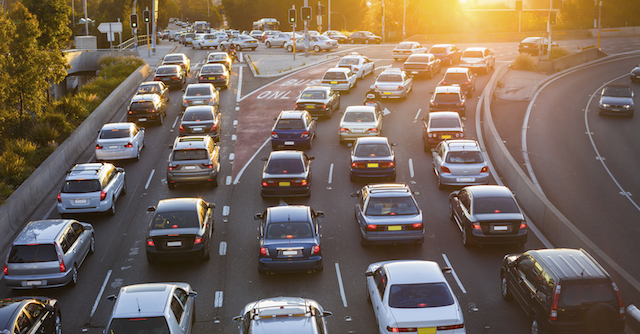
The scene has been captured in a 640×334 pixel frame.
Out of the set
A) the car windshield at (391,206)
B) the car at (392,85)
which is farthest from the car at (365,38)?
the car windshield at (391,206)

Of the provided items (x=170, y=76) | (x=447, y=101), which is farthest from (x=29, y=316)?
(x=170, y=76)

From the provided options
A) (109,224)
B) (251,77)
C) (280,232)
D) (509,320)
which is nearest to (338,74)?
(251,77)

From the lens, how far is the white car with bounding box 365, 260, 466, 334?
10266 mm

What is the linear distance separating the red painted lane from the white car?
12371 mm

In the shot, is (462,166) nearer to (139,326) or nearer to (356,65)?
(139,326)

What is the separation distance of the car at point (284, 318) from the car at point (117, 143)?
15.3 metres

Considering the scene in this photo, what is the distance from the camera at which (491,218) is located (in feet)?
50.2

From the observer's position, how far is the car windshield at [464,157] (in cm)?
2005

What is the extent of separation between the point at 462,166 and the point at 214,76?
2160 cm

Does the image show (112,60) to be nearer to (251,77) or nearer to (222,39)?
(251,77)

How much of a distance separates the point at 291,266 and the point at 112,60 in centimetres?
3759

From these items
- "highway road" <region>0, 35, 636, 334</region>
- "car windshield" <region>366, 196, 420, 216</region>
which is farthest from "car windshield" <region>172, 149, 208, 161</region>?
"car windshield" <region>366, 196, 420, 216</region>

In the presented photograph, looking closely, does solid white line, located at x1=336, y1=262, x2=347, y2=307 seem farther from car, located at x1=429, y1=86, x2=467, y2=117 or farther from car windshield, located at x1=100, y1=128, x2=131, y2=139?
car, located at x1=429, y1=86, x2=467, y2=117

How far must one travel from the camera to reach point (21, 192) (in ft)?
63.4
